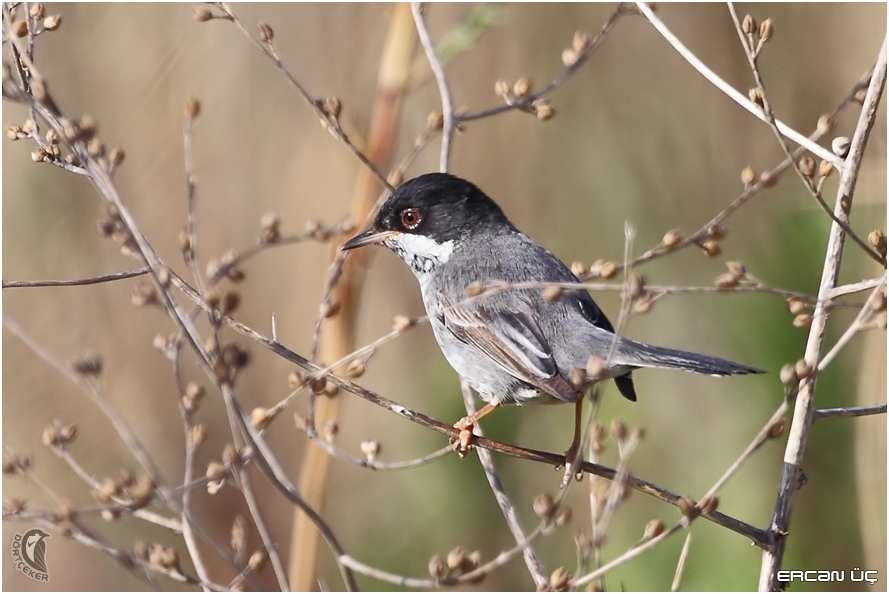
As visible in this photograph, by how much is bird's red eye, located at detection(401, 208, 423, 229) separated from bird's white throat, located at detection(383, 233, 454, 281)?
0.17ft

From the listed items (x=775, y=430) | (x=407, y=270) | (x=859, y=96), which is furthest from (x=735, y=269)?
(x=407, y=270)

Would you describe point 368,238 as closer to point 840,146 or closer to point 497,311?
point 497,311

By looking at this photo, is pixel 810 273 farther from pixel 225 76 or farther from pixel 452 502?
pixel 225 76

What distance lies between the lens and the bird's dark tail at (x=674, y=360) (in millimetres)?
2861

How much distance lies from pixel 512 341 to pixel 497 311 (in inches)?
6.9

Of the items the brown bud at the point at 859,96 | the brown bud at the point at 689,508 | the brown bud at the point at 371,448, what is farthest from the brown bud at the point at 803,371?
the brown bud at the point at 371,448

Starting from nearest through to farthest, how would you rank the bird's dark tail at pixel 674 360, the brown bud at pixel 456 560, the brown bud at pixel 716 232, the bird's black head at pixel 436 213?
the brown bud at pixel 456 560
the brown bud at pixel 716 232
the bird's dark tail at pixel 674 360
the bird's black head at pixel 436 213

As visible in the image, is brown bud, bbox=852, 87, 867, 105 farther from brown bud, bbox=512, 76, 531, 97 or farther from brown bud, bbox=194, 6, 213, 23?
brown bud, bbox=194, 6, 213, 23

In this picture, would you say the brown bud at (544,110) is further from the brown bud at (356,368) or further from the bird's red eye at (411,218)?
the brown bud at (356,368)

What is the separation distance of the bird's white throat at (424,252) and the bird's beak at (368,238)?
0.13 meters

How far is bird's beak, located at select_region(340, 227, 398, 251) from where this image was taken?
11.8 feet

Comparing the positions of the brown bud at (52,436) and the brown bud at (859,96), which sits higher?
the brown bud at (859,96)

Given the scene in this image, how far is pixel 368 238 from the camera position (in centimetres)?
375

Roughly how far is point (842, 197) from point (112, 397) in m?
4.53
